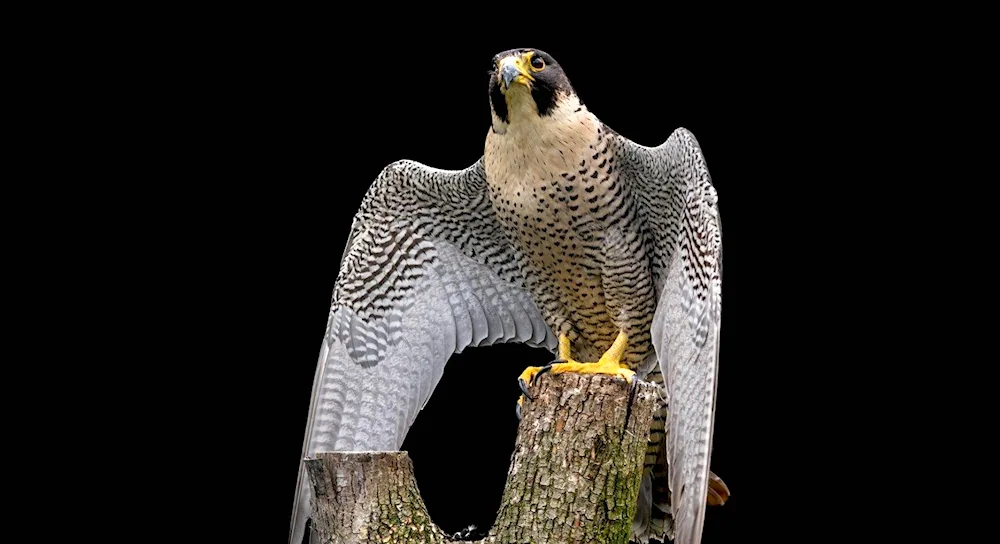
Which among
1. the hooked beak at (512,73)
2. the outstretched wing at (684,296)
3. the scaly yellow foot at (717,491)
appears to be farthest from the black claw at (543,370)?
the hooked beak at (512,73)

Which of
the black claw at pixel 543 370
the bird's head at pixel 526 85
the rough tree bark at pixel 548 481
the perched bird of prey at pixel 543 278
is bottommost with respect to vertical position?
the rough tree bark at pixel 548 481

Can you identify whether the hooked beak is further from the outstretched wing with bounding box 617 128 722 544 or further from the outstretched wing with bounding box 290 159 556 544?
the outstretched wing with bounding box 290 159 556 544

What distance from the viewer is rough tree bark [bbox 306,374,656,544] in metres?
4.11

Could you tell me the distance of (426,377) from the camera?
525 cm

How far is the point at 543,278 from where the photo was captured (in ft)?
16.2

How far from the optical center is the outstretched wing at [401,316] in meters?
5.17

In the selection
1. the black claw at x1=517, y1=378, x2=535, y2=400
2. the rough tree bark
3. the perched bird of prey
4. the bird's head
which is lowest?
the rough tree bark

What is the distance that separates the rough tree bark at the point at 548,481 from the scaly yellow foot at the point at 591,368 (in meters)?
0.13

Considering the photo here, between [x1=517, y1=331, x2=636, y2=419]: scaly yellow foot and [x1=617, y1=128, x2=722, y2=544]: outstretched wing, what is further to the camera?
[x1=517, y1=331, x2=636, y2=419]: scaly yellow foot

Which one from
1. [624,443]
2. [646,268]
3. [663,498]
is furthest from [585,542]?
[646,268]

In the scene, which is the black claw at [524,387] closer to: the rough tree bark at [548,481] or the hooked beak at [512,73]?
the rough tree bark at [548,481]

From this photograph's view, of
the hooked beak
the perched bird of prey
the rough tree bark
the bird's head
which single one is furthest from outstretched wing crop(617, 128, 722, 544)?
the hooked beak

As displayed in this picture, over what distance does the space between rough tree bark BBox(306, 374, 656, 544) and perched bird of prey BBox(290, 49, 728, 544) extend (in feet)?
0.54

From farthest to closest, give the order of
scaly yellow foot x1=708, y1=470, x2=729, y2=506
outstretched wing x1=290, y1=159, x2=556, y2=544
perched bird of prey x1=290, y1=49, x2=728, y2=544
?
outstretched wing x1=290, y1=159, x2=556, y2=544 < scaly yellow foot x1=708, y1=470, x2=729, y2=506 < perched bird of prey x1=290, y1=49, x2=728, y2=544
